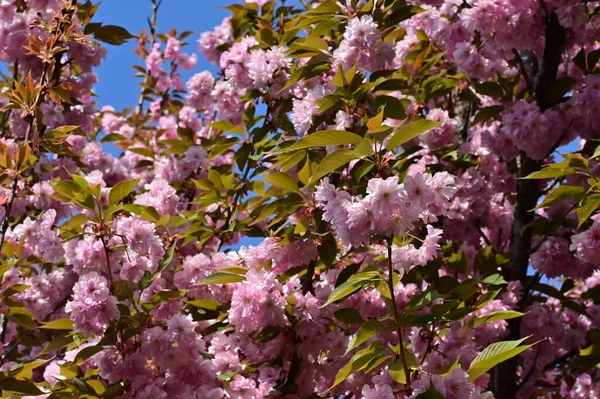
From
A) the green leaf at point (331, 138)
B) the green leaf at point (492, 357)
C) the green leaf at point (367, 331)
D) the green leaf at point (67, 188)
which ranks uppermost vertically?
the green leaf at point (67, 188)

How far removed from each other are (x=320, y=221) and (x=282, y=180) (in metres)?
0.20

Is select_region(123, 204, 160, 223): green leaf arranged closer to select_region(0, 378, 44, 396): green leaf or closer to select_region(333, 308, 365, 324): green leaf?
select_region(0, 378, 44, 396): green leaf

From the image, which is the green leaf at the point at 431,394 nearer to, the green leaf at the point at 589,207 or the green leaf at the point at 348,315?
the green leaf at the point at 348,315

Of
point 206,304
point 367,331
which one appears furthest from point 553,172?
point 206,304

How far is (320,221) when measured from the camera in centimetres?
240

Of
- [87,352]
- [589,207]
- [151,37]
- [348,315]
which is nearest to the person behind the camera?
[348,315]

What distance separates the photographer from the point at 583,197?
2.15 m

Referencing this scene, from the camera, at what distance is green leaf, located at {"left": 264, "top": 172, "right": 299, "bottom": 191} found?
2.35m

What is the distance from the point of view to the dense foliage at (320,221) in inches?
76.7

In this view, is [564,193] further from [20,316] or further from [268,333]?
[20,316]

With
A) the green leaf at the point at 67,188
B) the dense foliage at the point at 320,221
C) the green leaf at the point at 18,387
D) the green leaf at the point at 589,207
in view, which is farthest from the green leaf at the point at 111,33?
the green leaf at the point at 589,207

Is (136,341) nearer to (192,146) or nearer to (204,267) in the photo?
(204,267)

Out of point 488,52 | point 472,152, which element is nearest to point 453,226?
point 472,152

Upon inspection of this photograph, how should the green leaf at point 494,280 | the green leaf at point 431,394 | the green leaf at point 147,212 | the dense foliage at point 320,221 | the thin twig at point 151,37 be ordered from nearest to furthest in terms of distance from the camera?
the green leaf at point 431,394 → the dense foliage at point 320,221 → the green leaf at point 147,212 → the green leaf at point 494,280 → the thin twig at point 151,37
